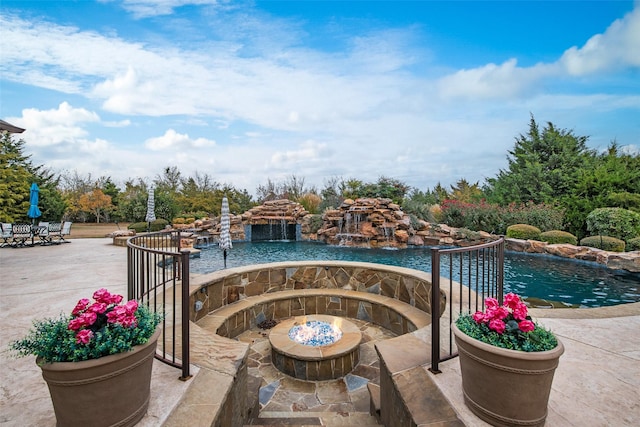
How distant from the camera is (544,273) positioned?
6.75 m

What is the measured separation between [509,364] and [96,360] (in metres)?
2.00

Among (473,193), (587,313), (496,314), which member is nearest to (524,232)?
(587,313)

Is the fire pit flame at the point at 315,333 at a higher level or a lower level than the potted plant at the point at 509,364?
lower

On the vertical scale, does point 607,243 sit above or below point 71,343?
below

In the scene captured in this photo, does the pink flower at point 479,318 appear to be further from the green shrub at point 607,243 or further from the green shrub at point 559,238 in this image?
the green shrub at point 559,238

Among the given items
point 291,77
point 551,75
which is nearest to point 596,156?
point 551,75

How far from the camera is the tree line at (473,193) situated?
10.3 meters

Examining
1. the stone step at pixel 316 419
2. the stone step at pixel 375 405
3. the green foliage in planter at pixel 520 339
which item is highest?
the green foliage in planter at pixel 520 339

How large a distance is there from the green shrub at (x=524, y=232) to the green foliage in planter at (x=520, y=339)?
1012 cm

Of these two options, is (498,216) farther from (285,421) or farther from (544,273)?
(285,421)

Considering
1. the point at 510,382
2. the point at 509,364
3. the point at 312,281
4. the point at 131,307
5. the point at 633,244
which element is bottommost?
the point at 312,281

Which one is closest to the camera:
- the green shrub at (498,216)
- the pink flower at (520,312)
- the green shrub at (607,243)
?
the pink flower at (520,312)

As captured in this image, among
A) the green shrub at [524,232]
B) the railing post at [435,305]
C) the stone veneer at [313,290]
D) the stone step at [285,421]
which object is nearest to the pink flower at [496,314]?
the railing post at [435,305]

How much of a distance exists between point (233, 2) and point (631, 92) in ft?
45.8
